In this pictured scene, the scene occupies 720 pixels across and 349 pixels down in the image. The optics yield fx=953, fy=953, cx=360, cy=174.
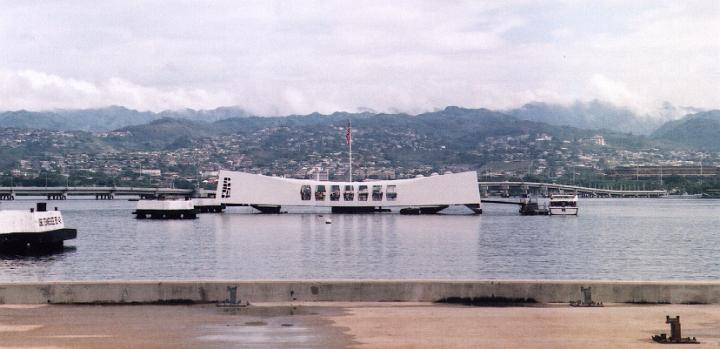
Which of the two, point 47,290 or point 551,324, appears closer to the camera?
point 551,324

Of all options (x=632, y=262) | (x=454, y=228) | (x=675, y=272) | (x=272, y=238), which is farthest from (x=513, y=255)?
(x=454, y=228)

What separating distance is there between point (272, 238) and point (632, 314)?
327 ft

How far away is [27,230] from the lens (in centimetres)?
7988

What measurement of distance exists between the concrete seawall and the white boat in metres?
57.4

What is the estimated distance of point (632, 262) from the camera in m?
84.8

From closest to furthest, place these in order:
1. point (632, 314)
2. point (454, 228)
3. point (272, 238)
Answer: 1. point (632, 314)
2. point (272, 238)
3. point (454, 228)

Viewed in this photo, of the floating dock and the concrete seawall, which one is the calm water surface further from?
the floating dock

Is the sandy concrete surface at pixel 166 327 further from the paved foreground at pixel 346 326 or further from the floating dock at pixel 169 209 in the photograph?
the floating dock at pixel 169 209

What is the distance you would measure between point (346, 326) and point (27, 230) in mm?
65631

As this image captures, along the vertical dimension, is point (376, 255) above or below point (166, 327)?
below

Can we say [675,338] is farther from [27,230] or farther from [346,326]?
[27,230]

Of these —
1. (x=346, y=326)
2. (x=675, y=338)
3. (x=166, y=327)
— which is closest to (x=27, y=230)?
(x=166, y=327)

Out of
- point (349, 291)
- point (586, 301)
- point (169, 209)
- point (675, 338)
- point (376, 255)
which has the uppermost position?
point (169, 209)

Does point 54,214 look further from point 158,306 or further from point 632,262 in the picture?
point 158,306
